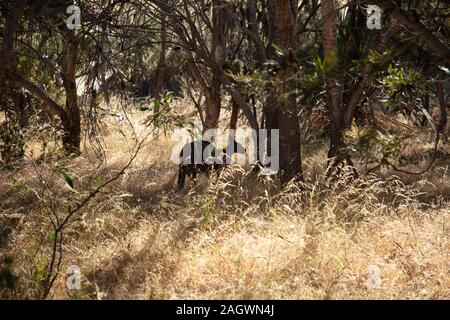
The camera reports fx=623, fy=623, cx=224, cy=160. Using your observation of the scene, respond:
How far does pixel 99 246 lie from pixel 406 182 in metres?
4.57

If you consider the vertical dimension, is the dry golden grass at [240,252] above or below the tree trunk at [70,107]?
below

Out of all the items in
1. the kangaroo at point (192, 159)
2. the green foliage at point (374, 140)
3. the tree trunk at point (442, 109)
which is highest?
the tree trunk at point (442, 109)

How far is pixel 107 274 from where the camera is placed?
4.91 meters

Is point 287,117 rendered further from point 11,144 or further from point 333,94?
point 11,144

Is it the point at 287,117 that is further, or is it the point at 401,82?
the point at 287,117

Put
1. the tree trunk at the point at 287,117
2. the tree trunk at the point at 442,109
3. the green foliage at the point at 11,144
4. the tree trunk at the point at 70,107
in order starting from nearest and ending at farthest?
the tree trunk at the point at 442,109 < the tree trunk at the point at 287,117 < the green foliage at the point at 11,144 < the tree trunk at the point at 70,107

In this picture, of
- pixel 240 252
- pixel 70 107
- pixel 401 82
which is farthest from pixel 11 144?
pixel 401 82

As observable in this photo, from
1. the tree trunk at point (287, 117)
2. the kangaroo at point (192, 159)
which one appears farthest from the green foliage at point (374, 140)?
the kangaroo at point (192, 159)

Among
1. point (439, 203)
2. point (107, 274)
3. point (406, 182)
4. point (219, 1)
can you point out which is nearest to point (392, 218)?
point (439, 203)

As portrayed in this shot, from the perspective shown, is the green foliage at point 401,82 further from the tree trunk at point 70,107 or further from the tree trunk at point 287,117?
the tree trunk at point 70,107

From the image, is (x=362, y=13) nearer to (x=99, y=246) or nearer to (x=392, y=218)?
(x=392, y=218)

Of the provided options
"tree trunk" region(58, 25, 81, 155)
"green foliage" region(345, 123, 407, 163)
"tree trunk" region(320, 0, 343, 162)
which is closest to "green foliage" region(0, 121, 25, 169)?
"tree trunk" region(58, 25, 81, 155)

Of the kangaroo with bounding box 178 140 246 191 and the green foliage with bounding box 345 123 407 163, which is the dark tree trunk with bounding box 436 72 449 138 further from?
the kangaroo with bounding box 178 140 246 191
